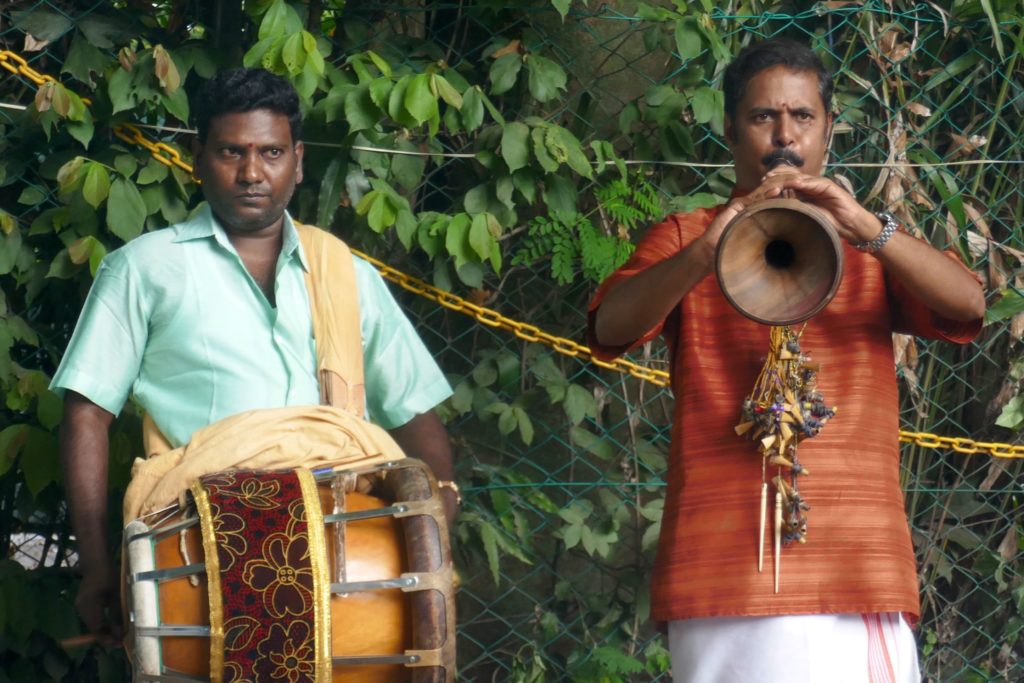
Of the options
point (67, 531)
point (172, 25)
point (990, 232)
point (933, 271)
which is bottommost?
point (67, 531)

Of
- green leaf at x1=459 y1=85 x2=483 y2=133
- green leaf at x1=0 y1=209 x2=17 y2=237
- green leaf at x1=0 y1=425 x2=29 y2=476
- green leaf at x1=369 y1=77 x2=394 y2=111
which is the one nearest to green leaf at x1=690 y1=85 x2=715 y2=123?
green leaf at x1=459 y1=85 x2=483 y2=133

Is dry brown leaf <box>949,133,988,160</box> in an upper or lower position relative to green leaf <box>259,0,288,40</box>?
lower

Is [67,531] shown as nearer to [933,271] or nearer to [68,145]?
[68,145]

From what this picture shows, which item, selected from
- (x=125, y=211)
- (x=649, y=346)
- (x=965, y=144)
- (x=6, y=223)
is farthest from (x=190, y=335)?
(x=965, y=144)

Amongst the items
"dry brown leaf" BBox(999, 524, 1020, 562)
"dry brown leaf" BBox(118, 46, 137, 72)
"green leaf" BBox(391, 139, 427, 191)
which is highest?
"dry brown leaf" BBox(118, 46, 137, 72)

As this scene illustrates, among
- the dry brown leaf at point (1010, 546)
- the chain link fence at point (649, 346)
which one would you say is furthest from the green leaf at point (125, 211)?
the dry brown leaf at point (1010, 546)

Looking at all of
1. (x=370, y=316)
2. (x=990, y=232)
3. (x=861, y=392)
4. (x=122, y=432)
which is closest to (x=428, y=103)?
(x=370, y=316)

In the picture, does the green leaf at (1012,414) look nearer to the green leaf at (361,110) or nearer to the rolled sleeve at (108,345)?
the green leaf at (361,110)

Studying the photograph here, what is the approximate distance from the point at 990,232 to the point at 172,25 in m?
2.54

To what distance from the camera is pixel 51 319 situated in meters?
4.48

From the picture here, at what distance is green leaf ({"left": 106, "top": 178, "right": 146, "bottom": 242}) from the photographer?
412cm

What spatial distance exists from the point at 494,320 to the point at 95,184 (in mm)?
1139

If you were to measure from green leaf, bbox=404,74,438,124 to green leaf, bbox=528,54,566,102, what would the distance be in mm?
367

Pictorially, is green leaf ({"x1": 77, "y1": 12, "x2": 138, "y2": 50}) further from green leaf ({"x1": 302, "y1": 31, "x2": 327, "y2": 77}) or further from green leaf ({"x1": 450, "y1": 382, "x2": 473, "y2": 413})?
green leaf ({"x1": 450, "y1": 382, "x2": 473, "y2": 413})
